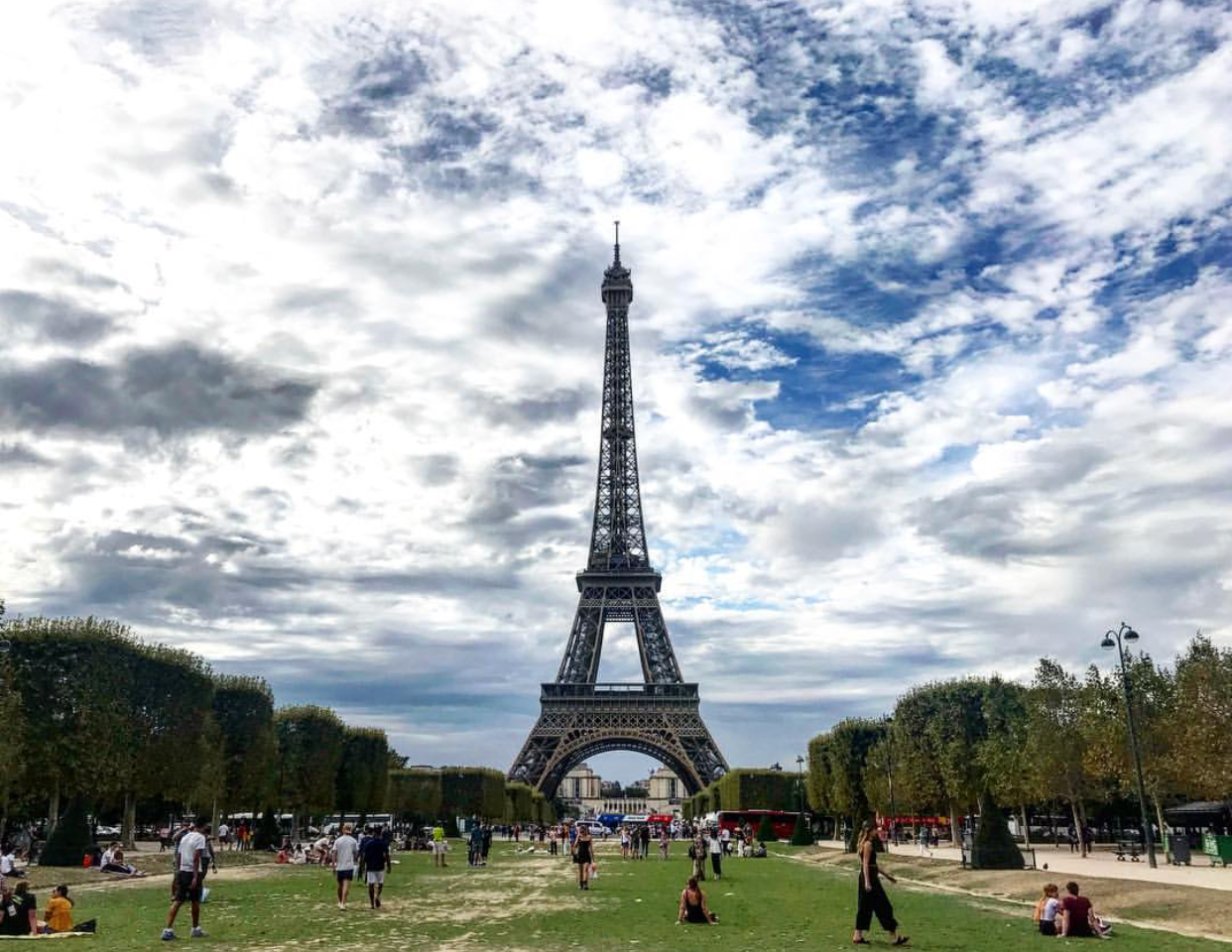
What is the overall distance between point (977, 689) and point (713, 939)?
40054 millimetres

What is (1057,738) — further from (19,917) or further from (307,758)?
(19,917)

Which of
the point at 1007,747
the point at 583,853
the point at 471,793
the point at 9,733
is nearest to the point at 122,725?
the point at 9,733

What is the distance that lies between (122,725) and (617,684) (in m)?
72.2

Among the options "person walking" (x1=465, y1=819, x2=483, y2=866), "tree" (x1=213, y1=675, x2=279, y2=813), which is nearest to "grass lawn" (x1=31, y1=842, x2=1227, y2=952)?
"person walking" (x1=465, y1=819, x2=483, y2=866)

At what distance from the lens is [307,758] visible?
73688 mm

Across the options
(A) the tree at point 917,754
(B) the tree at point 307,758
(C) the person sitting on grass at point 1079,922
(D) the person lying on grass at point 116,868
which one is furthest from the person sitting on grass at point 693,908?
(B) the tree at point 307,758

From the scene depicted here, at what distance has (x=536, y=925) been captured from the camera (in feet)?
77.3

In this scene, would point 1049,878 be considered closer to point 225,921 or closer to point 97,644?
point 225,921

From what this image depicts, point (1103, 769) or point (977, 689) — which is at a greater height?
point (977, 689)

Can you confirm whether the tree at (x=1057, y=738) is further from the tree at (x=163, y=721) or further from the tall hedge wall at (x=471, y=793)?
the tall hedge wall at (x=471, y=793)

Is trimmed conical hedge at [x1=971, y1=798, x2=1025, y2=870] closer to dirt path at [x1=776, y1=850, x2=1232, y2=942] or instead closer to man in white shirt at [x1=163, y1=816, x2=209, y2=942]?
dirt path at [x1=776, y1=850, x2=1232, y2=942]

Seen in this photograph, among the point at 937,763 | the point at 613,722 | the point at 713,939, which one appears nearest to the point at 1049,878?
the point at 713,939

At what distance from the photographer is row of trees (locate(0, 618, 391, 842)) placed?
45.2 m

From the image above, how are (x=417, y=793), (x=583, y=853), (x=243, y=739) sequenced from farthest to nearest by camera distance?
(x=417, y=793) < (x=243, y=739) < (x=583, y=853)
